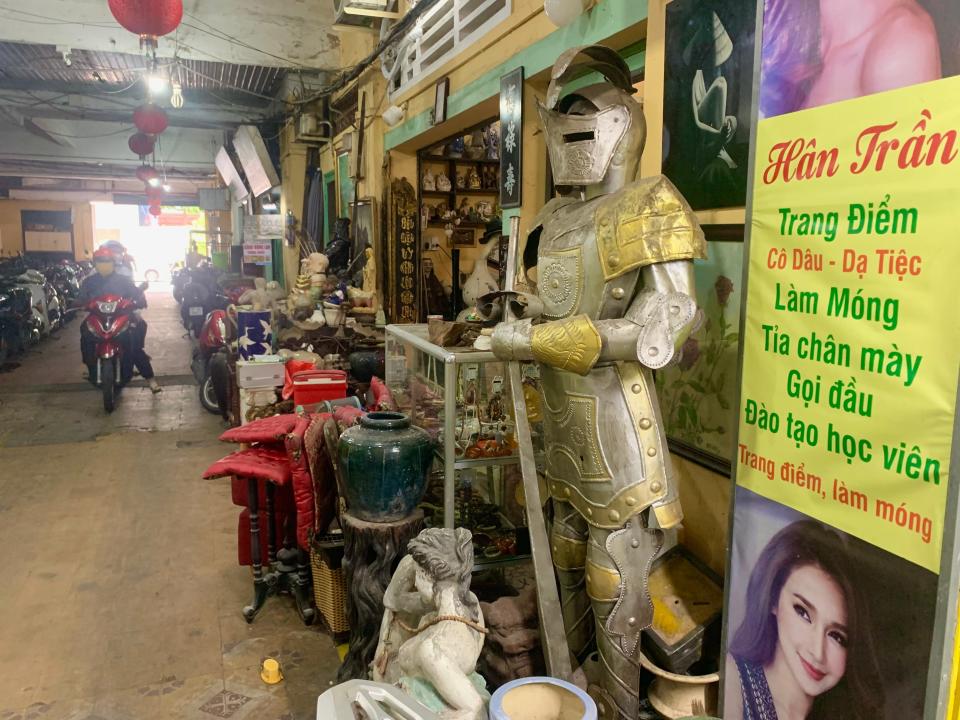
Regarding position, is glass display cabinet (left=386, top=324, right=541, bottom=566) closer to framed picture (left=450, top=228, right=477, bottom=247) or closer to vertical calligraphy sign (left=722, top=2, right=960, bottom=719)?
vertical calligraphy sign (left=722, top=2, right=960, bottom=719)

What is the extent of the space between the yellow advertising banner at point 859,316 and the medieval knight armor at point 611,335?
0.75ft

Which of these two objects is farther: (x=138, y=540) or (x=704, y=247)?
(x=138, y=540)

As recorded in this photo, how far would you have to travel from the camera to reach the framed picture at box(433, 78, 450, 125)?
4762 mm

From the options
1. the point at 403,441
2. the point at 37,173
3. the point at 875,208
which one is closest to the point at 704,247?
the point at 875,208

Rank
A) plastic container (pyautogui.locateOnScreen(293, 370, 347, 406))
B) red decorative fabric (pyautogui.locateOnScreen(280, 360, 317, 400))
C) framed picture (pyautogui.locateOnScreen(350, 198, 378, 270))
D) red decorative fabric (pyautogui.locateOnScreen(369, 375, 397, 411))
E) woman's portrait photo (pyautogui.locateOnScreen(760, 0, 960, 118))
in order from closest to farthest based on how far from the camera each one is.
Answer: woman's portrait photo (pyautogui.locateOnScreen(760, 0, 960, 118)) < red decorative fabric (pyautogui.locateOnScreen(369, 375, 397, 411)) < plastic container (pyautogui.locateOnScreen(293, 370, 347, 406)) < red decorative fabric (pyautogui.locateOnScreen(280, 360, 317, 400)) < framed picture (pyautogui.locateOnScreen(350, 198, 378, 270))

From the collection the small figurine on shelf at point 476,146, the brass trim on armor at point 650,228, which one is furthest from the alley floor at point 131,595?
the small figurine on shelf at point 476,146

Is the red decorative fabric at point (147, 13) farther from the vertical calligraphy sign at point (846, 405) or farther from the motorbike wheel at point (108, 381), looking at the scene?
the motorbike wheel at point (108, 381)

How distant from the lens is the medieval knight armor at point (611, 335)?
1.85m

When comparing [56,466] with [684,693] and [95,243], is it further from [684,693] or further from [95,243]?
[95,243]

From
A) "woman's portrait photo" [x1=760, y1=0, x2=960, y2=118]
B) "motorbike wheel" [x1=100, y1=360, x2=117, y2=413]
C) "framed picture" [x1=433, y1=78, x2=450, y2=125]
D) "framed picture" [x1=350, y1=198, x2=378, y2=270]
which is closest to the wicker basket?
"woman's portrait photo" [x1=760, y1=0, x2=960, y2=118]

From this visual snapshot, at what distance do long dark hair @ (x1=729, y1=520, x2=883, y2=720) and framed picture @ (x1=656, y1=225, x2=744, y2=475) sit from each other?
1.79 feet

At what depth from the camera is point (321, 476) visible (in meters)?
3.04

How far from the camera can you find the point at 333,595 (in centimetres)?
302

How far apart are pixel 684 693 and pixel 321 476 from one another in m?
1.64
